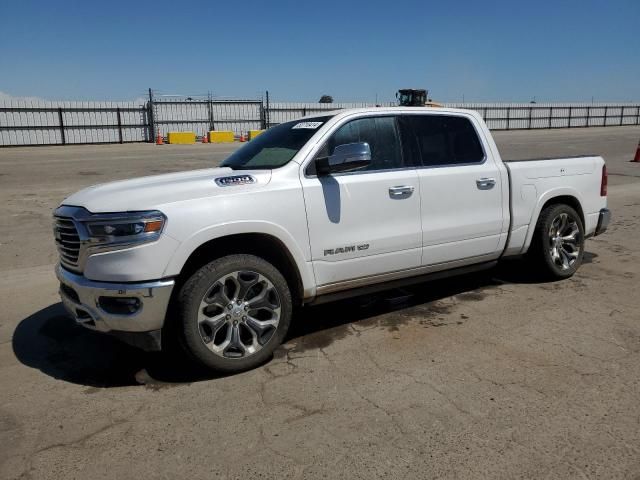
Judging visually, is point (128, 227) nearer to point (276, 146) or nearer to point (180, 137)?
point (276, 146)

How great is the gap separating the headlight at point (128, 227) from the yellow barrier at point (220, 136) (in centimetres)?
3368

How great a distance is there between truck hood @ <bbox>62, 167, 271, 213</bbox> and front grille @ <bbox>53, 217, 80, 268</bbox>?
15cm

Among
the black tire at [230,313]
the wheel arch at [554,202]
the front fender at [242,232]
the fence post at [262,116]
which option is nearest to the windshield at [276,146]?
the front fender at [242,232]

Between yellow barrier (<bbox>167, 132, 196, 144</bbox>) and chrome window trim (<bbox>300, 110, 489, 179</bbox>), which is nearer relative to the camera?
chrome window trim (<bbox>300, 110, 489, 179</bbox>)

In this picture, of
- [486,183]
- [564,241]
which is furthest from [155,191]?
[564,241]

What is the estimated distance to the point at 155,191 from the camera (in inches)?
140

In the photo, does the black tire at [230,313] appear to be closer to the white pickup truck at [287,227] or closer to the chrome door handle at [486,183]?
the white pickup truck at [287,227]

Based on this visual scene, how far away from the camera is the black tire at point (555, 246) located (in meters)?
5.43

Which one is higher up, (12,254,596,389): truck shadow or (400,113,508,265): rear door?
(400,113,508,265): rear door

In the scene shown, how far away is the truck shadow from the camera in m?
3.75

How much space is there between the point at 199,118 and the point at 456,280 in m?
35.4

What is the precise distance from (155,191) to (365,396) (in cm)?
195

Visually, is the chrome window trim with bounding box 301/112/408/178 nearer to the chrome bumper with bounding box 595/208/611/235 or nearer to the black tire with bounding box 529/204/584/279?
the black tire with bounding box 529/204/584/279

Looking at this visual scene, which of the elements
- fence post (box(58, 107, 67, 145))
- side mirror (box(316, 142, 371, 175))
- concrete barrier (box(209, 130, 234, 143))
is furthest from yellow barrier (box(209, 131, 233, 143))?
side mirror (box(316, 142, 371, 175))
